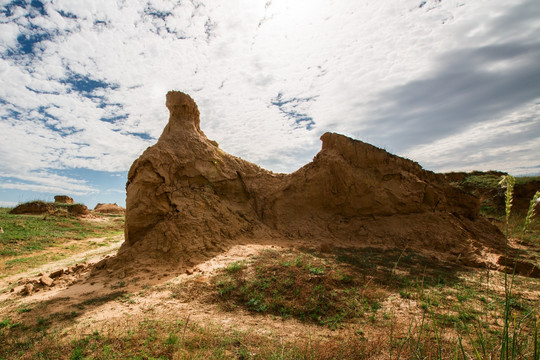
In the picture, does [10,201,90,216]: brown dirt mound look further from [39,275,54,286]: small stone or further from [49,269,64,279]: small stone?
[39,275,54,286]: small stone

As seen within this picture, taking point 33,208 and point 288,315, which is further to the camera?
point 33,208

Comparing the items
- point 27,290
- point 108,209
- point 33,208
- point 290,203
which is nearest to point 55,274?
point 27,290

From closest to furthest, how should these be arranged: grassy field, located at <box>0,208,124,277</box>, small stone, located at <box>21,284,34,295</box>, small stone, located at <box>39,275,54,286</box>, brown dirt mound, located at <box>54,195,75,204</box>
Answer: small stone, located at <box>21,284,34,295</box>
small stone, located at <box>39,275,54,286</box>
grassy field, located at <box>0,208,124,277</box>
brown dirt mound, located at <box>54,195,75,204</box>

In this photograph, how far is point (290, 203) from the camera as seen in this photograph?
11.2 m

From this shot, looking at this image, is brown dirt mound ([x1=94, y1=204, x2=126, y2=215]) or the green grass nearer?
the green grass

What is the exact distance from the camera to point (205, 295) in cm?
571

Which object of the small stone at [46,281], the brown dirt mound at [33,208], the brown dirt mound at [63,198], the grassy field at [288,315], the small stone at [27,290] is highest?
the brown dirt mound at [63,198]

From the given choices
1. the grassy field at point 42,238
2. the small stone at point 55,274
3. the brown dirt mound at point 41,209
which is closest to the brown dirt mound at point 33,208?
the brown dirt mound at point 41,209

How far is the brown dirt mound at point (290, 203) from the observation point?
854 cm

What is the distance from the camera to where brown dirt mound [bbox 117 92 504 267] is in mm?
8539

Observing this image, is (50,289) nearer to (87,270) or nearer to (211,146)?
(87,270)

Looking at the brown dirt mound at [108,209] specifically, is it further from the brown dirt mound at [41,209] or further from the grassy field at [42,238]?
the grassy field at [42,238]

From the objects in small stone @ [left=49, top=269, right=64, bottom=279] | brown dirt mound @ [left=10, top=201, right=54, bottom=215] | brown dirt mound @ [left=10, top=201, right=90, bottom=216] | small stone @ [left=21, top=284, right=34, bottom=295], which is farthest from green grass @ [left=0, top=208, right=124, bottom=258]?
small stone @ [left=21, top=284, right=34, bottom=295]

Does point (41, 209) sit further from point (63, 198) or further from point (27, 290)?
point (27, 290)
